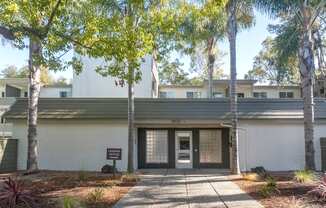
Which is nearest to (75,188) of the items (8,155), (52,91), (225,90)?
(8,155)

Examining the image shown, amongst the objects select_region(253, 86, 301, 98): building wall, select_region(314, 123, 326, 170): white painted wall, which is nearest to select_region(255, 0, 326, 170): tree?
select_region(314, 123, 326, 170): white painted wall

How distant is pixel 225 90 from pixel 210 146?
15.7 metres

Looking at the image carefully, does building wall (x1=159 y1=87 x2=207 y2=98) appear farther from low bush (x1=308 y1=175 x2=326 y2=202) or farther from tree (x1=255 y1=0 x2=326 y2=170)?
low bush (x1=308 y1=175 x2=326 y2=202)

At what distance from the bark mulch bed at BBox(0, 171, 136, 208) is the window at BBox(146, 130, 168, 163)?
5.91m

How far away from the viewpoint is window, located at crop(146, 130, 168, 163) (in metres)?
22.8

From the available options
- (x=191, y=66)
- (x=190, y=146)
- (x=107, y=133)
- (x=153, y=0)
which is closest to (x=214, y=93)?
(x=191, y=66)

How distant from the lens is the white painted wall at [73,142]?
21.7 meters

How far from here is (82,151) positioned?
21.8 meters

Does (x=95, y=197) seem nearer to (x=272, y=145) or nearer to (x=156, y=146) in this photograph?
(x=156, y=146)

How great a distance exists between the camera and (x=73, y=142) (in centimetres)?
2183

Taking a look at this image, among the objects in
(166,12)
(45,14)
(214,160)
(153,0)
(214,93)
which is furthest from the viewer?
(214,93)

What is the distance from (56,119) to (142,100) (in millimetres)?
4750

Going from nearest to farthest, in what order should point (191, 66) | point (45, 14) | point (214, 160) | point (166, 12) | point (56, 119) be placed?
point (45, 14) → point (166, 12) → point (56, 119) → point (214, 160) → point (191, 66)

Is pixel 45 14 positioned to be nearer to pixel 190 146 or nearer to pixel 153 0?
pixel 153 0
